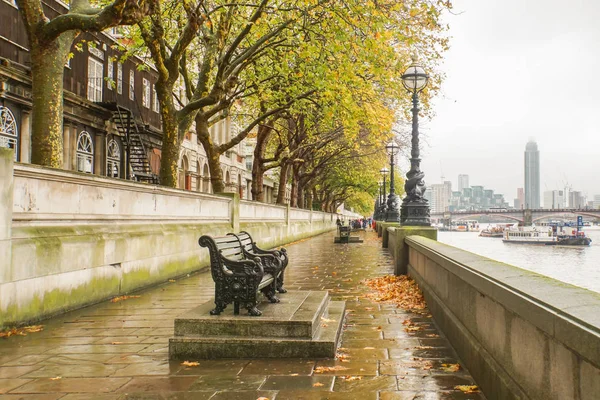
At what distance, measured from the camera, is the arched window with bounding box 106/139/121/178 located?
2650cm

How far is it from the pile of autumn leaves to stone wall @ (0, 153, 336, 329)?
4.33 m

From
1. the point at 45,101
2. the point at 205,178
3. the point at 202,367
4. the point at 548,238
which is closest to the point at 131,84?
the point at 205,178

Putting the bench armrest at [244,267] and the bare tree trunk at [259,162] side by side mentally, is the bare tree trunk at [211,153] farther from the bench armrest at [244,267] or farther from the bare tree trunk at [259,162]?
the bench armrest at [244,267]

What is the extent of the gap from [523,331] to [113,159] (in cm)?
2598

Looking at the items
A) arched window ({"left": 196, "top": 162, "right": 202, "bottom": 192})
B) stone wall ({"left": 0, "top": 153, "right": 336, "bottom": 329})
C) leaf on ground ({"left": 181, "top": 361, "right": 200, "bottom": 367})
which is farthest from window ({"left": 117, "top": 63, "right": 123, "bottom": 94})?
leaf on ground ({"left": 181, "top": 361, "right": 200, "bottom": 367})

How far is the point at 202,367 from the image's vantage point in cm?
507

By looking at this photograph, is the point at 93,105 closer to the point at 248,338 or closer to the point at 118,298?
the point at 118,298

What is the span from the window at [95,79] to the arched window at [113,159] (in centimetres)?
229

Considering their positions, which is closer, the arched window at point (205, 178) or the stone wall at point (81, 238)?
the stone wall at point (81, 238)

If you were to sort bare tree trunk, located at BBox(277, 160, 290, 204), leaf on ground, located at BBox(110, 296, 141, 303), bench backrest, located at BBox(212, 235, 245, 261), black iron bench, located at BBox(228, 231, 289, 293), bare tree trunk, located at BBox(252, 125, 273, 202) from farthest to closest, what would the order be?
bare tree trunk, located at BBox(277, 160, 290, 204) < bare tree trunk, located at BBox(252, 125, 273, 202) < leaf on ground, located at BBox(110, 296, 141, 303) < black iron bench, located at BBox(228, 231, 289, 293) < bench backrest, located at BBox(212, 235, 245, 261)

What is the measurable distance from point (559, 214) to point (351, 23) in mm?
108000

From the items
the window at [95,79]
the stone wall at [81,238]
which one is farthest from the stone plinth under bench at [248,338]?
the window at [95,79]

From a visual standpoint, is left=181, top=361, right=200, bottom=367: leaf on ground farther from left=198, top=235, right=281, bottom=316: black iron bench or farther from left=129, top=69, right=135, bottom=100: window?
left=129, top=69, right=135, bottom=100: window

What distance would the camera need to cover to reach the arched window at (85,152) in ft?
78.4
